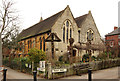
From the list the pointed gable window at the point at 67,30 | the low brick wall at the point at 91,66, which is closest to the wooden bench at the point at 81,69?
the low brick wall at the point at 91,66

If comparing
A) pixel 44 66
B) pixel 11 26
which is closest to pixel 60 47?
pixel 11 26

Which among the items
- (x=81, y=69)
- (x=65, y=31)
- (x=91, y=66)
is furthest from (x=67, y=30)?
(x=81, y=69)

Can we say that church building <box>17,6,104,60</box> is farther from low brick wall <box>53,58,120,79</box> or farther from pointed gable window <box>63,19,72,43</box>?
low brick wall <box>53,58,120,79</box>

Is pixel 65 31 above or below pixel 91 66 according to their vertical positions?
above

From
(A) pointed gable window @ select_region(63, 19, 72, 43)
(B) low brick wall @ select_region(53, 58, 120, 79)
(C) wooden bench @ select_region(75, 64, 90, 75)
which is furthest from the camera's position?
(A) pointed gable window @ select_region(63, 19, 72, 43)

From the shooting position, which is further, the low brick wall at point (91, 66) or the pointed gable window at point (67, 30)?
the pointed gable window at point (67, 30)

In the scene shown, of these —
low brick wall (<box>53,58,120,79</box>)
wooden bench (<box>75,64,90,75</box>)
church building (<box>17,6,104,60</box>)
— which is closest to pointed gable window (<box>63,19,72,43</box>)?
church building (<box>17,6,104,60</box>)

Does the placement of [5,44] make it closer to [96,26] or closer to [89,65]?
[89,65]

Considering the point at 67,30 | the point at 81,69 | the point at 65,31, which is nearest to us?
the point at 81,69

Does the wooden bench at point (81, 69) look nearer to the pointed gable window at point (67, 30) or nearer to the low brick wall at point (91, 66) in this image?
the low brick wall at point (91, 66)

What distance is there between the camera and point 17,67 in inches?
811

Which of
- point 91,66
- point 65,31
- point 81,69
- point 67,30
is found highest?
point 67,30

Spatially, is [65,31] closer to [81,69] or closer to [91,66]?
[91,66]

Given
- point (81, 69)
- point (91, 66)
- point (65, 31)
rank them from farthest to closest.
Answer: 1. point (65, 31)
2. point (91, 66)
3. point (81, 69)
